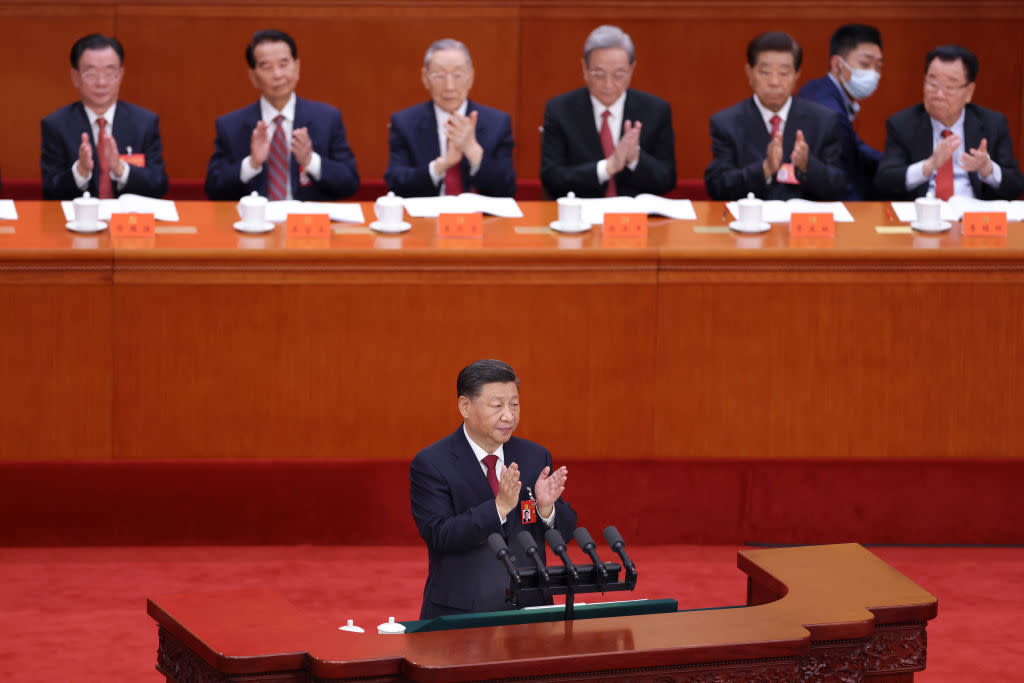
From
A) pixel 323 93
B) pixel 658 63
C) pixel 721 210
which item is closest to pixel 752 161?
pixel 721 210

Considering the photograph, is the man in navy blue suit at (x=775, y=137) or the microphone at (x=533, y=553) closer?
the microphone at (x=533, y=553)

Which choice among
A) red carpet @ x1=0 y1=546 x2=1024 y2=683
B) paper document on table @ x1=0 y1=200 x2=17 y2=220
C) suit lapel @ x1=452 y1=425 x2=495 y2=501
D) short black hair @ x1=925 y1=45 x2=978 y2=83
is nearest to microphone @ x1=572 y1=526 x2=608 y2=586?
suit lapel @ x1=452 y1=425 x2=495 y2=501

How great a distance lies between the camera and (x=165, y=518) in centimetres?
455

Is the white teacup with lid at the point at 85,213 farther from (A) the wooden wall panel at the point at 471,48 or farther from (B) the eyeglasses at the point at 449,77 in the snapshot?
(A) the wooden wall panel at the point at 471,48

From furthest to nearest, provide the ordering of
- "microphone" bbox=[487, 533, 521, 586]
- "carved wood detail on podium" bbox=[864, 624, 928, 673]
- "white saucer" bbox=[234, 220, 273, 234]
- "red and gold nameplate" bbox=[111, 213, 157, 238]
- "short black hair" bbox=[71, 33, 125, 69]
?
"short black hair" bbox=[71, 33, 125, 69] → "white saucer" bbox=[234, 220, 273, 234] → "red and gold nameplate" bbox=[111, 213, 157, 238] → "carved wood detail on podium" bbox=[864, 624, 928, 673] → "microphone" bbox=[487, 533, 521, 586]

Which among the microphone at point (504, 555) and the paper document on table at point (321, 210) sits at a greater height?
the paper document on table at point (321, 210)

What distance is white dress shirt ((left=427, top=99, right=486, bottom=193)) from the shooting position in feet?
17.8

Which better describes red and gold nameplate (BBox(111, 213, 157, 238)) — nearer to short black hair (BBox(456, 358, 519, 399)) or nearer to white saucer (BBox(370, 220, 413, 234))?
white saucer (BBox(370, 220, 413, 234))

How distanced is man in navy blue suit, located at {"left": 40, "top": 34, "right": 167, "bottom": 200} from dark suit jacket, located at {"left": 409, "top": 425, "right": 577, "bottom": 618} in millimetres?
2422

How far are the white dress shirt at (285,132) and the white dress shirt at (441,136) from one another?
1.28ft

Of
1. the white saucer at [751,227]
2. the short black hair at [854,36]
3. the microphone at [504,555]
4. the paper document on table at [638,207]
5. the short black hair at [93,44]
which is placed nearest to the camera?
the microphone at [504,555]

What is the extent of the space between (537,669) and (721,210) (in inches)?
108

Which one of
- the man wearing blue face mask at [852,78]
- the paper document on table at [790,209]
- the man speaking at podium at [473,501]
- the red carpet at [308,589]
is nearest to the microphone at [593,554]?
the man speaking at podium at [473,501]

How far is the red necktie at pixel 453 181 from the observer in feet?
18.2
